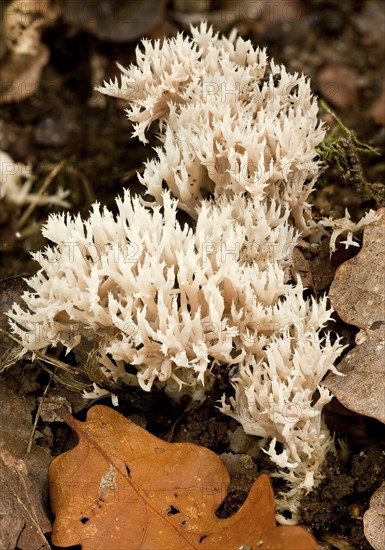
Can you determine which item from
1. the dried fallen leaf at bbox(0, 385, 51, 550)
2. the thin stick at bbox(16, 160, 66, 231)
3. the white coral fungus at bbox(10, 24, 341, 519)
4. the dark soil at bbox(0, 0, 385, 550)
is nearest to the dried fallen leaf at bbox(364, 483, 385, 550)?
the dark soil at bbox(0, 0, 385, 550)

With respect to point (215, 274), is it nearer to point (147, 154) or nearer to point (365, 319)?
point (365, 319)

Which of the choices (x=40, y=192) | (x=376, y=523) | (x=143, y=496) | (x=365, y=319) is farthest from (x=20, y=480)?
(x=40, y=192)

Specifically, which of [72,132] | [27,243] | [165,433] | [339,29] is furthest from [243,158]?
[339,29]

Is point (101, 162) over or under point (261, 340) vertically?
under

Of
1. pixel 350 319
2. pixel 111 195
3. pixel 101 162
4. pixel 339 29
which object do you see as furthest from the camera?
pixel 339 29

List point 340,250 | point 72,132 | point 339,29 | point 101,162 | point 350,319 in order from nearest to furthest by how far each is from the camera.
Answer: point 350,319 → point 340,250 → point 101,162 → point 72,132 → point 339,29

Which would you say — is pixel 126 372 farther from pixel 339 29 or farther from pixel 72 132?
pixel 339 29
